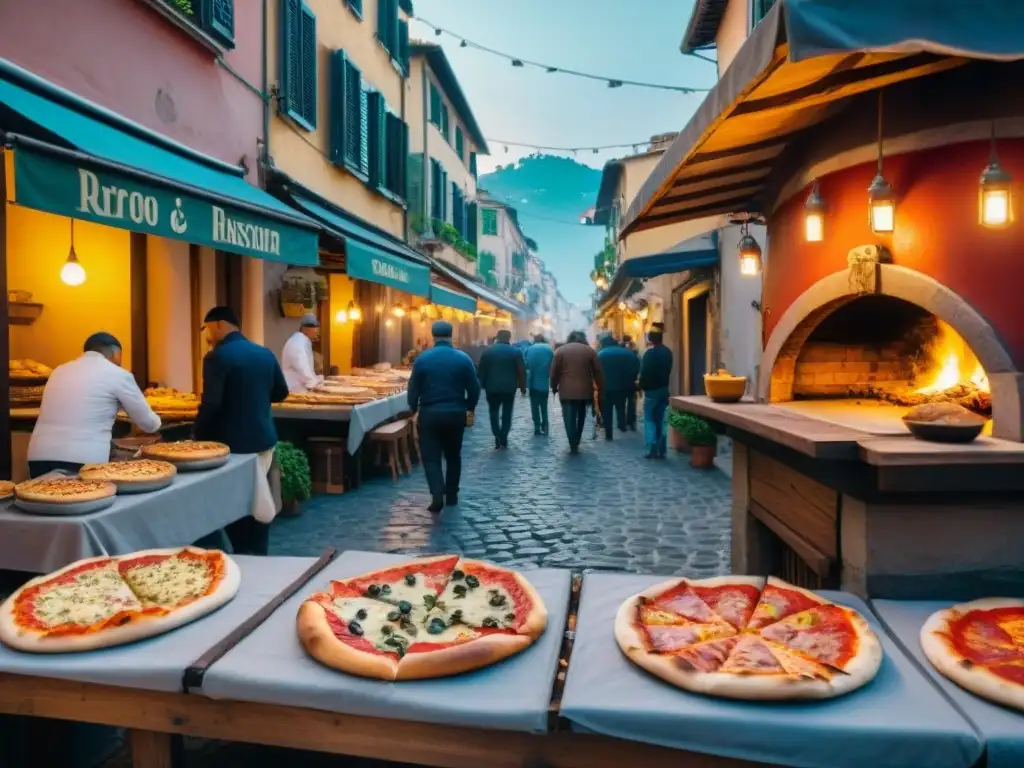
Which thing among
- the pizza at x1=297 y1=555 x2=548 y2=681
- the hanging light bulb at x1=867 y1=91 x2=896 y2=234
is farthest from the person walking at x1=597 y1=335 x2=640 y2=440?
the pizza at x1=297 y1=555 x2=548 y2=681

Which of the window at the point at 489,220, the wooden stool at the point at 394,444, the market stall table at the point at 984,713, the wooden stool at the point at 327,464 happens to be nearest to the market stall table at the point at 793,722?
the market stall table at the point at 984,713

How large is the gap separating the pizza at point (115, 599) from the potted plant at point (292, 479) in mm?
4168

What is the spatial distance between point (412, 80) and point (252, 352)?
50.2 feet

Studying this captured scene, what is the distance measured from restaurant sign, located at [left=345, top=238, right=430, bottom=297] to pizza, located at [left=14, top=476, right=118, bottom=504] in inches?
195

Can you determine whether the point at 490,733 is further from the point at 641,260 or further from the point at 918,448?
the point at 641,260

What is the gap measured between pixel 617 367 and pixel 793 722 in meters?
11.2

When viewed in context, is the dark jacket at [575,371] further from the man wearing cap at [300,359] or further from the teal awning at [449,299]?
the man wearing cap at [300,359]

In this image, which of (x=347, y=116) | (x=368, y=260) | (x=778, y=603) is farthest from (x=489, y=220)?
(x=778, y=603)

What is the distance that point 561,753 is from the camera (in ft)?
7.23

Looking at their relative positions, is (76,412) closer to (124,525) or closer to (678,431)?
(124,525)

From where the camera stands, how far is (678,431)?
36.9 feet

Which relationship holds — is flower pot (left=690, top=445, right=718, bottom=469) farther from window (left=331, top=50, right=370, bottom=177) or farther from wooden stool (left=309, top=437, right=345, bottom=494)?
window (left=331, top=50, right=370, bottom=177)

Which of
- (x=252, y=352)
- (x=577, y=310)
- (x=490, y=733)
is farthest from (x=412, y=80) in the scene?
(x=577, y=310)

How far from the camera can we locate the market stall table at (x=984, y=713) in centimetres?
196
